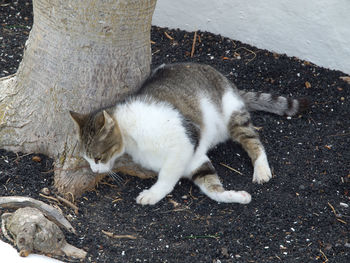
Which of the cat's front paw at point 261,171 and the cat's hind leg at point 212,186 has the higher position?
the cat's front paw at point 261,171

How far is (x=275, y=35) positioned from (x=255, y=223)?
257cm

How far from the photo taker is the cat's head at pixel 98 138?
3361 mm

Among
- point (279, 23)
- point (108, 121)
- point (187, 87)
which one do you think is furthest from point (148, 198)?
point (279, 23)

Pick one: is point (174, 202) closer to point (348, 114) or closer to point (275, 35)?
point (348, 114)

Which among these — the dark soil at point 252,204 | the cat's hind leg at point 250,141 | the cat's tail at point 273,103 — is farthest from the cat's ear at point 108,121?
the cat's tail at point 273,103

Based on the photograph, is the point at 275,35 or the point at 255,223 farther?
the point at 275,35

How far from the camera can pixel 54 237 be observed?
282 centimetres

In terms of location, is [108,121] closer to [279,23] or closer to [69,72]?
[69,72]

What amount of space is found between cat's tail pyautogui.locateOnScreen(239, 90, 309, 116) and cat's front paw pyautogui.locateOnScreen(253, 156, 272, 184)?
2.41 feet

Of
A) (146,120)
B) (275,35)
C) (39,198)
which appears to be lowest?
(39,198)

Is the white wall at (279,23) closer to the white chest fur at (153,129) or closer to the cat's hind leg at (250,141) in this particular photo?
the cat's hind leg at (250,141)

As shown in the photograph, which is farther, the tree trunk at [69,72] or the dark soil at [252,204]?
the tree trunk at [69,72]

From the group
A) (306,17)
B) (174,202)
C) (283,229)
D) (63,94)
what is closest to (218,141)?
(174,202)

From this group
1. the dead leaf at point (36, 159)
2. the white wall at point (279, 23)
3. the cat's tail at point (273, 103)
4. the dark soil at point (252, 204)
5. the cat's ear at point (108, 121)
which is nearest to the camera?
the dark soil at point (252, 204)
